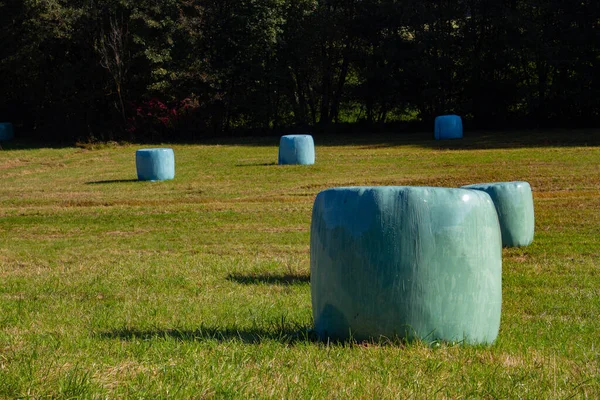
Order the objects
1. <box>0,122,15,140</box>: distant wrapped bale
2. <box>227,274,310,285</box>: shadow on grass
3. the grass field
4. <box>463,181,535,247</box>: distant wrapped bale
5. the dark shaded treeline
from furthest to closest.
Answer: <box>0,122,15,140</box>: distant wrapped bale < the dark shaded treeline < <box>463,181,535,247</box>: distant wrapped bale < <box>227,274,310,285</box>: shadow on grass < the grass field

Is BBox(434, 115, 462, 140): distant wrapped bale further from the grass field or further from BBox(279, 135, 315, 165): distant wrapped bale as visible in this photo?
the grass field

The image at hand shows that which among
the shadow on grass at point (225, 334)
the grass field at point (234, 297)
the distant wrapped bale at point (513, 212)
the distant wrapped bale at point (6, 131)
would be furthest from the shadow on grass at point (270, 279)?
the distant wrapped bale at point (6, 131)

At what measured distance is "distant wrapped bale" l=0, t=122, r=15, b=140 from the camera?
4525cm

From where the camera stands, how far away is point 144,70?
43.7m

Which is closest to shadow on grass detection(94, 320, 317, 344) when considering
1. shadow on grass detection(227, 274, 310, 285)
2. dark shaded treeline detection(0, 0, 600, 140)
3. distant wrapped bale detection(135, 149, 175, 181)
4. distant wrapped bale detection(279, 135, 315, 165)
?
shadow on grass detection(227, 274, 310, 285)

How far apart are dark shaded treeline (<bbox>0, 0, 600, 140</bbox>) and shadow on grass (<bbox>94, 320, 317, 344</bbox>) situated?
36.0 m

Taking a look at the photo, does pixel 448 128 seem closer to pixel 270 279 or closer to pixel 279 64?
pixel 279 64

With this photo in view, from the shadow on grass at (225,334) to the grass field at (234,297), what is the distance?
0.02m

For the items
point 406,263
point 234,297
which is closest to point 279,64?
point 234,297

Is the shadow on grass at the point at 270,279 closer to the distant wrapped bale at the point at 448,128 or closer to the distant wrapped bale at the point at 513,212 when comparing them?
the distant wrapped bale at the point at 513,212

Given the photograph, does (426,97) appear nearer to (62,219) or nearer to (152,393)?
(62,219)

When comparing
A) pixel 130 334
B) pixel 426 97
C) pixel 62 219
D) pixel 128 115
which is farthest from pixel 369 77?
pixel 130 334

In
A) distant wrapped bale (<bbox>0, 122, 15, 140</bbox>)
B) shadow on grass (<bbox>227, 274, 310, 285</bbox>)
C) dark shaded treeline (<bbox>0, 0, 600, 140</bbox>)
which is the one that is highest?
dark shaded treeline (<bbox>0, 0, 600, 140</bbox>)

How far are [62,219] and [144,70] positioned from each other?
1126 inches
